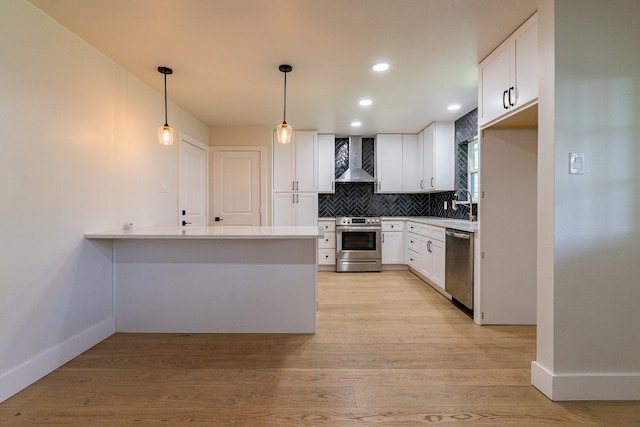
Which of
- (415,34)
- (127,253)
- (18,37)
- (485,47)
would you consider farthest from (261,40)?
(127,253)

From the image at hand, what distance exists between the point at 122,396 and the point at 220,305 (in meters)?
0.96

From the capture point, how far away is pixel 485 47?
2.39 metres

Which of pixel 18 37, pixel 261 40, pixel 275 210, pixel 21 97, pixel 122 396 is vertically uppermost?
pixel 261 40

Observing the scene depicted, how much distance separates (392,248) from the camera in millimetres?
5023

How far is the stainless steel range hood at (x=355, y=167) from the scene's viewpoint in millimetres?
5227

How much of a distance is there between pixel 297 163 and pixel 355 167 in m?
1.05

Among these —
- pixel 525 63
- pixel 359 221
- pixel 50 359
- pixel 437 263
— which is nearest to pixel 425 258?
pixel 437 263

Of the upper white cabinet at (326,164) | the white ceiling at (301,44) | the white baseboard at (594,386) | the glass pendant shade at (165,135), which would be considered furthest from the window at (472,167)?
the glass pendant shade at (165,135)

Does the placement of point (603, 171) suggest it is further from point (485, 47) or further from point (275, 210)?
point (275, 210)

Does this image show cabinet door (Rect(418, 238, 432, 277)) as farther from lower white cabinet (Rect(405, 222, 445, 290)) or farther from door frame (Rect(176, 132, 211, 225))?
door frame (Rect(176, 132, 211, 225))

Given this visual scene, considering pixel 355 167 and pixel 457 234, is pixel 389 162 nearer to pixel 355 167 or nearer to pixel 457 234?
pixel 355 167

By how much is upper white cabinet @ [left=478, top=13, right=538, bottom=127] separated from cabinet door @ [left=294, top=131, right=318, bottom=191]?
2.72 metres

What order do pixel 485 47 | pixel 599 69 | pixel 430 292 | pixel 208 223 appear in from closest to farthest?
pixel 599 69
pixel 485 47
pixel 430 292
pixel 208 223

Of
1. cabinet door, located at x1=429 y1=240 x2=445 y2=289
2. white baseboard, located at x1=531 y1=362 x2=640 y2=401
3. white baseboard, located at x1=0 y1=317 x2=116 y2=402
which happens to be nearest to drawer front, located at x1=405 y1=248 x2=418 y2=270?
cabinet door, located at x1=429 y1=240 x2=445 y2=289
